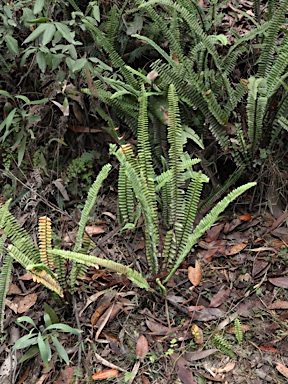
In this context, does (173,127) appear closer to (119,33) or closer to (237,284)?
(237,284)

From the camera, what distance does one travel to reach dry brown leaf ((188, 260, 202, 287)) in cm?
211

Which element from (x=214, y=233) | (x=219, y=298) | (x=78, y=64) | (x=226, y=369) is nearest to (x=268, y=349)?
(x=226, y=369)

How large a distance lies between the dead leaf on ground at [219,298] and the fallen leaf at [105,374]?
0.52m

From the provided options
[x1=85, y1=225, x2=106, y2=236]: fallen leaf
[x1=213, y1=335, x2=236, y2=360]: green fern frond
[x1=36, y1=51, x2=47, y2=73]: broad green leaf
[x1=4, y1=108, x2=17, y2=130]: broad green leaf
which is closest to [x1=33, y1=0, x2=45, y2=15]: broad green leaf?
[x1=36, y1=51, x2=47, y2=73]: broad green leaf

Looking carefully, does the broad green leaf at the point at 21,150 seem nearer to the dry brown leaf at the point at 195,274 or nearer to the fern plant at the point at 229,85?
the fern plant at the point at 229,85

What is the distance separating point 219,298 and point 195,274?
161 mm

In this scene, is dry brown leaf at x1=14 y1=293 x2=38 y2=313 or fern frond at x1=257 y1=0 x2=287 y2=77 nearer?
dry brown leaf at x1=14 y1=293 x2=38 y2=313

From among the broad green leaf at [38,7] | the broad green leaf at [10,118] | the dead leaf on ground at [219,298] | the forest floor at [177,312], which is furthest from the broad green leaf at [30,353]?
the broad green leaf at [38,7]

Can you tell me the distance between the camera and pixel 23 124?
2.62m

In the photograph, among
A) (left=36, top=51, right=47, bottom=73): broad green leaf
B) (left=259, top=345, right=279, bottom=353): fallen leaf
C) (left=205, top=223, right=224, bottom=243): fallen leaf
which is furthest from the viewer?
(left=205, top=223, right=224, bottom=243): fallen leaf

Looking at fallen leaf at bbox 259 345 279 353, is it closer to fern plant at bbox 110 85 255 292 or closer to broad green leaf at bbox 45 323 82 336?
fern plant at bbox 110 85 255 292

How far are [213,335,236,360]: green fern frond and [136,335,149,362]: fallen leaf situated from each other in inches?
11.5

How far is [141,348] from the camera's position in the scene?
74.1 inches

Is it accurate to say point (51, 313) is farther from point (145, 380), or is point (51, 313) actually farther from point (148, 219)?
point (148, 219)
